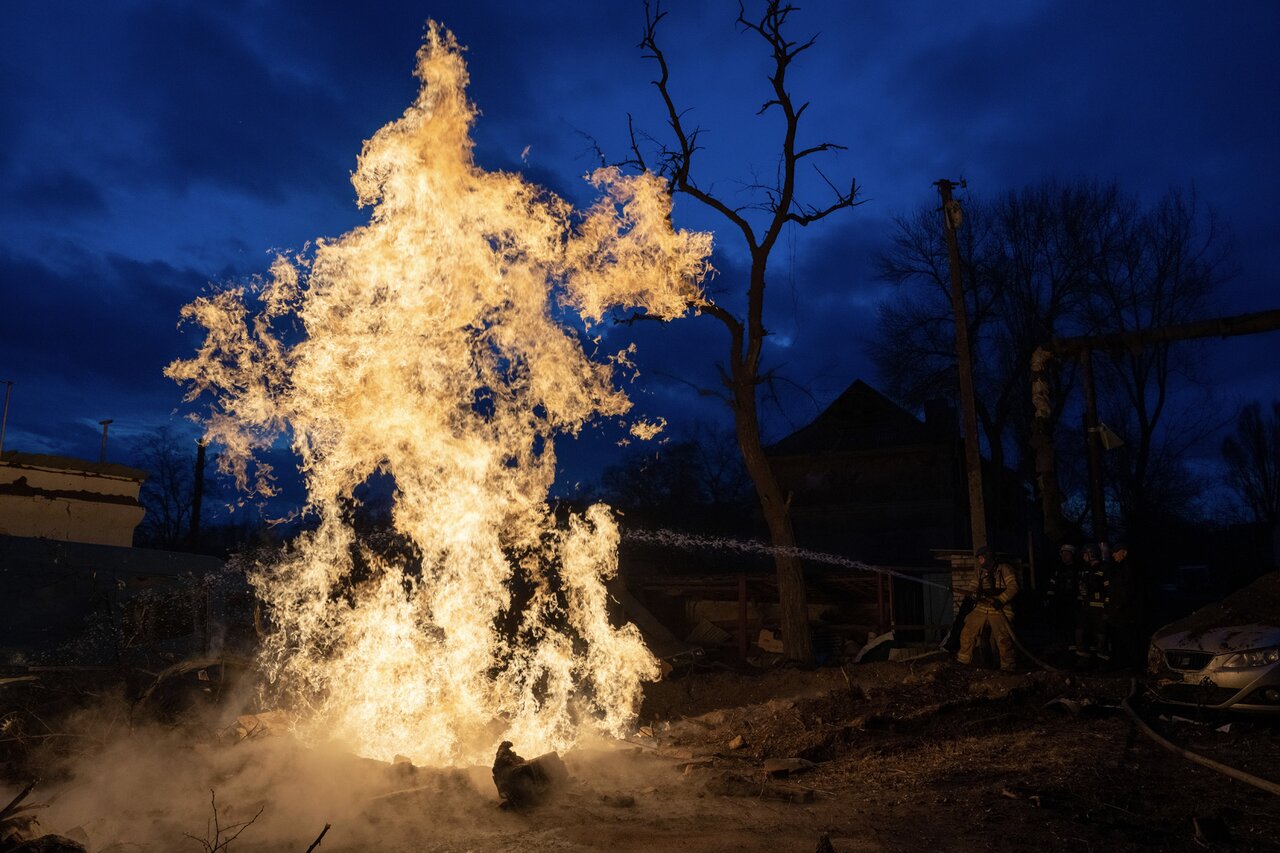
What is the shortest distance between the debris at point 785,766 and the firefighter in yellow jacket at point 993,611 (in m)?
5.08

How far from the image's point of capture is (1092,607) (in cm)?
1316

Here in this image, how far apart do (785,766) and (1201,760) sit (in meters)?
3.50

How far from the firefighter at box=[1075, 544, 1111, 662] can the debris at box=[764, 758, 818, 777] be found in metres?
6.43

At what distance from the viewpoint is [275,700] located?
983cm

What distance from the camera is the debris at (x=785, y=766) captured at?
Answer: 831 centimetres

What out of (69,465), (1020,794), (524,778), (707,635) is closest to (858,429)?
(707,635)

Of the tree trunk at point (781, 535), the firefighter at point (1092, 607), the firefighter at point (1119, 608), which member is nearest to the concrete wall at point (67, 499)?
the tree trunk at point (781, 535)

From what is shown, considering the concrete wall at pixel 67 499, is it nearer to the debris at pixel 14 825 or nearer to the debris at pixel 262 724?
the debris at pixel 262 724

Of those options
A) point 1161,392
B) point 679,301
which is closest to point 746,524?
point 1161,392

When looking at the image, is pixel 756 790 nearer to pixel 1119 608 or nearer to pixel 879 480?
pixel 1119 608

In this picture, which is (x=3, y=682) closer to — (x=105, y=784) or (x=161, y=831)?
(x=105, y=784)

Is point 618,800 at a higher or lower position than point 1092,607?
lower

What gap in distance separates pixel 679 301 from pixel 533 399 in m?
4.35

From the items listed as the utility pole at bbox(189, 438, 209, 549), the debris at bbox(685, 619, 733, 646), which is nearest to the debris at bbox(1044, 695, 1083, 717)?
the debris at bbox(685, 619, 733, 646)
